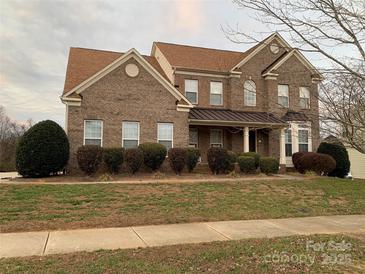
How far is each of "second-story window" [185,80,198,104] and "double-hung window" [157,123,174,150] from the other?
4.04 m

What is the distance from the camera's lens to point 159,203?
1145 centimetres

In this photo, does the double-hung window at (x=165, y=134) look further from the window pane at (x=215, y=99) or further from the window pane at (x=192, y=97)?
the window pane at (x=215, y=99)

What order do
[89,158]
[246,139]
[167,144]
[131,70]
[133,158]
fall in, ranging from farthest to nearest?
[246,139], [167,144], [131,70], [133,158], [89,158]

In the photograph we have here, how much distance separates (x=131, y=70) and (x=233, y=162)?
25.8 feet

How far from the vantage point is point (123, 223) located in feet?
30.0

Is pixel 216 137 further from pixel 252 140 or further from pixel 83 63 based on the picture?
pixel 83 63

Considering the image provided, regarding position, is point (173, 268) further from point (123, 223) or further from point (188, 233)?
point (123, 223)

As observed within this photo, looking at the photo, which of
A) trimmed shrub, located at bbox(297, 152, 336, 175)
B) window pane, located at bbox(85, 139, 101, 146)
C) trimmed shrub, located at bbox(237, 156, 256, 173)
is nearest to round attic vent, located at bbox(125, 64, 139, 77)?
window pane, located at bbox(85, 139, 101, 146)

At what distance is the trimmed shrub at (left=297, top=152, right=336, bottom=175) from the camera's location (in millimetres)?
20859

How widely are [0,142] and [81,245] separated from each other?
155 ft

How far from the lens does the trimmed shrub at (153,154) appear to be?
18.6 m

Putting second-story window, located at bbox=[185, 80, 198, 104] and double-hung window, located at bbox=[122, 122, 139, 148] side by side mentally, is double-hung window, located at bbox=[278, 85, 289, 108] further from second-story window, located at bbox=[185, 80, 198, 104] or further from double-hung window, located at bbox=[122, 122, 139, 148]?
double-hung window, located at bbox=[122, 122, 139, 148]

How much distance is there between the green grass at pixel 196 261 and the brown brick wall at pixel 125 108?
1342 centimetres

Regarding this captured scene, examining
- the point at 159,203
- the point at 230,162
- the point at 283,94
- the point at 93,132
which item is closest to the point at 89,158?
the point at 93,132
